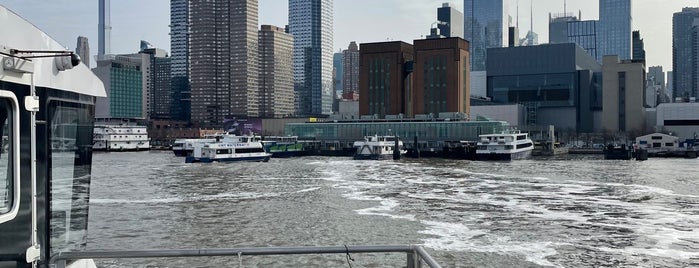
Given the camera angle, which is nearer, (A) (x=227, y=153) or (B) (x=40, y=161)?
(B) (x=40, y=161)

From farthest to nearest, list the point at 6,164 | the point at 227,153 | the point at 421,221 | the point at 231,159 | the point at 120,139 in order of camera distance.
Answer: the point at 120,139, the point at 227,153, the point at 231,159, the point at 421,221, the point at 6,164

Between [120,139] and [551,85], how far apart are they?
413 ft

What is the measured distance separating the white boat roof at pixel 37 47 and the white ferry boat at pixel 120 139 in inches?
5877

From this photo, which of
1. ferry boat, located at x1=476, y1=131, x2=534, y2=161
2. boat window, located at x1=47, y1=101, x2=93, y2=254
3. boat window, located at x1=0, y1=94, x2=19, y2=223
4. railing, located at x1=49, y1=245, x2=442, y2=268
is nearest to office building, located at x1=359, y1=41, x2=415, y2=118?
ferry boat, located at x1=476, y1=131, x2=534, y2=161

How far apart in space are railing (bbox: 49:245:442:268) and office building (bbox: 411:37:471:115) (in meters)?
153

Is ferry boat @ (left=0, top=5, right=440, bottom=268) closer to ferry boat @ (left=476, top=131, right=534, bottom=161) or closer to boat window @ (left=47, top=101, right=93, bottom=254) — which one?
boat window @ (left=47, top=101, right=93, bottom=254)

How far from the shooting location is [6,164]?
4.78 meters

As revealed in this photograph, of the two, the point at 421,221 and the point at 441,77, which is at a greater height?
the point at 441,77

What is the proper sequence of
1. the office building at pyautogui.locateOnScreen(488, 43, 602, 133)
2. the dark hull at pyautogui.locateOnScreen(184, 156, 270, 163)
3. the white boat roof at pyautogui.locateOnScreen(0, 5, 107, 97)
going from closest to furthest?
the white boat roof at pyautogui.locateOnScreen(0, 5, 107, 97), the dark hull at pyautogui.locateOnScreen(184, 156, 270, 163), the office building at pyautogui.locateOnScreen(488, 43, 602, 133)

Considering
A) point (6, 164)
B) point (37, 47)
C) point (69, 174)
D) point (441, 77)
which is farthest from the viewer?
point (441, 77)

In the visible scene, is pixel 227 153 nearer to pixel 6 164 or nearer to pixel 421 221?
pixel 421 221

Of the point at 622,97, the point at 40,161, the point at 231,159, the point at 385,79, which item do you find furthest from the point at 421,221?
the point at 622,97

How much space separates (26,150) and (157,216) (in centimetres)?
2662

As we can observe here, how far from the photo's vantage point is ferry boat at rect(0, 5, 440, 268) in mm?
4711
